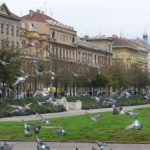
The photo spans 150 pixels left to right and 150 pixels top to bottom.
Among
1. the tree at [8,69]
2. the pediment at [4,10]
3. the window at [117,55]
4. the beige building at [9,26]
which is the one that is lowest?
the tree at [8,69]

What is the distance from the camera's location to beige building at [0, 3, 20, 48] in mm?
110062

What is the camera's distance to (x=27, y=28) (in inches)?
4862

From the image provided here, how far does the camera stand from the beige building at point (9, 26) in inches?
4333

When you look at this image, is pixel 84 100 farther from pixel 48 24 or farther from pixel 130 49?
pixel 130 49

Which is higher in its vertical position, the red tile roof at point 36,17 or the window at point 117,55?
the red tile roof at point 36,17

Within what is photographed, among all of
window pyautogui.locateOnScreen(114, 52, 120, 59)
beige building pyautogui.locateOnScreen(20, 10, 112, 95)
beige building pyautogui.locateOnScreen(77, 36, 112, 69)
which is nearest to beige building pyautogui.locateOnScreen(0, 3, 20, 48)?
beige building pyautogui.locateOnScreen(20, 10, 112, 95)

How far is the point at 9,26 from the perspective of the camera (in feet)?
372

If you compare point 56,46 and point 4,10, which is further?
point 56,46

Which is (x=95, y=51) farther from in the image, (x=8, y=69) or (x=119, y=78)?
(x=8, y=69)

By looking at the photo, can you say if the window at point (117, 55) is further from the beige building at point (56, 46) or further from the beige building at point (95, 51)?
the beige building at point (56, 46)

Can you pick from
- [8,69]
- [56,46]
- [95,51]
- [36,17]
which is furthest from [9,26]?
[8,69]

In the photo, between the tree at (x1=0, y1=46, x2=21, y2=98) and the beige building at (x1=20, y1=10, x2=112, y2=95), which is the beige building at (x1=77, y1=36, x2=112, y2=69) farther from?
the tree at (x1=0, y1=46, x2=21, y2=98)


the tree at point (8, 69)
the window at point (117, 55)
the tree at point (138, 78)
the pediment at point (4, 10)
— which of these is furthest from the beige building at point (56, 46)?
the tree at point (8, 69)

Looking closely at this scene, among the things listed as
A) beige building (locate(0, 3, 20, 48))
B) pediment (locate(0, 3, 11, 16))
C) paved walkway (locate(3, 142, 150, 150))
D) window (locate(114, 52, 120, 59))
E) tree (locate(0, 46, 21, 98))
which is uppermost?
pediment (locate(0, 3, 11, 16))
